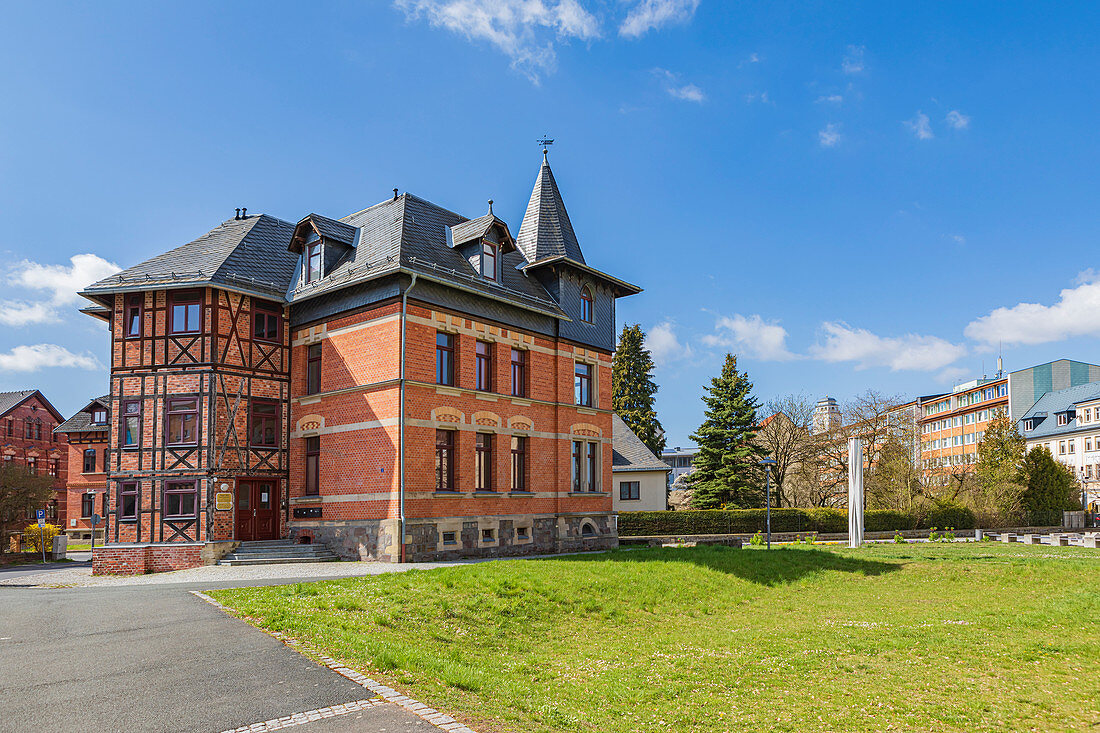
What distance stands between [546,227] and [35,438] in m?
57.7

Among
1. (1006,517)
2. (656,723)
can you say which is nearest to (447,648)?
(656,723)

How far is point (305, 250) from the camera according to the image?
27.4 metres

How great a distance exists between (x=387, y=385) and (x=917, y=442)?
5085 centimetres

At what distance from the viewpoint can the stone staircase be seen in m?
23.6

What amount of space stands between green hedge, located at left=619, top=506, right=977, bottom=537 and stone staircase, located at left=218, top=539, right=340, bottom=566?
21.4 m

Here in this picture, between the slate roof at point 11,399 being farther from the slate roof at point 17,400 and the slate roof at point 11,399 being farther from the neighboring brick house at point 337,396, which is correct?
the neighboring brick house at point 337,396

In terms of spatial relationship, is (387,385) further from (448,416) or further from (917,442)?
(917,442)

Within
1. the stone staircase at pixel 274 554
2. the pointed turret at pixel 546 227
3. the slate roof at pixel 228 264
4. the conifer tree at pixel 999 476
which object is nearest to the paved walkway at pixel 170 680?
the stone staircase at pixel 274 554

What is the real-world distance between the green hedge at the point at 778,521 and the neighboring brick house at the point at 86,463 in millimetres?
34248

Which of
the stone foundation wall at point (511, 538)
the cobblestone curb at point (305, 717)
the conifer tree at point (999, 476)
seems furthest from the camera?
the conifer tree at point (999, 476)

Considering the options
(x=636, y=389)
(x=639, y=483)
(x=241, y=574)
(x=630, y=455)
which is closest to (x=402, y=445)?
(x=241, y=574)

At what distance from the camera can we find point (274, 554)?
24172 mm

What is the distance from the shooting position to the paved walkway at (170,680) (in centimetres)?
746

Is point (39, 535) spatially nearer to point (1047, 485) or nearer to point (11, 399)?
point (11, 399)
